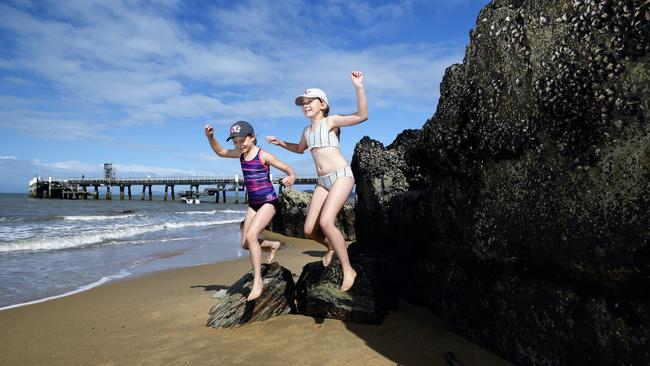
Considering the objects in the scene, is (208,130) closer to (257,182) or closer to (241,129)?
(241,129)

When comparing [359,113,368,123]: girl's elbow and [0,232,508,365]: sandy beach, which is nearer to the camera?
[0,232,508,365]: sandy beach

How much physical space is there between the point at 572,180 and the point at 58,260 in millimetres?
12009

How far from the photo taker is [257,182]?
542cm

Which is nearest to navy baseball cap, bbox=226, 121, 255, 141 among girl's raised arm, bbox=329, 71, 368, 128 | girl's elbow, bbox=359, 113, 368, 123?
girl's raised arm, bbox=329, 71, 368, 128

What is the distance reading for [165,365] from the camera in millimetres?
3848

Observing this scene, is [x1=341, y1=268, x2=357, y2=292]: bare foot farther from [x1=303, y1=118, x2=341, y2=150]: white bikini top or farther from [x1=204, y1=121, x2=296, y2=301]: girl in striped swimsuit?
[x1=303, y1=118, x2=341, y2=150]: white bikini top

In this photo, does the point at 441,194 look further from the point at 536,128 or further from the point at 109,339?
the point at 109,339

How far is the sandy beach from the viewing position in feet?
12.8

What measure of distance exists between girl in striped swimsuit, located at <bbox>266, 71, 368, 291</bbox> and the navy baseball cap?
29.5 inches

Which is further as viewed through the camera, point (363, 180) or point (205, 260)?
point (205, 260)

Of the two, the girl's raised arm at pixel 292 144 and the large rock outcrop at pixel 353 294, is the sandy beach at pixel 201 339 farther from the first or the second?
the girl's raised arm at pixel 292 144

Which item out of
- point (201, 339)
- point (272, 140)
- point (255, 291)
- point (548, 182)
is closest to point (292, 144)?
point (272, 140)

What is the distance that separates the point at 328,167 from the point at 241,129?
1.31m

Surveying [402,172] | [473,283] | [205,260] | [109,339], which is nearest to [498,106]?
[473,283]
